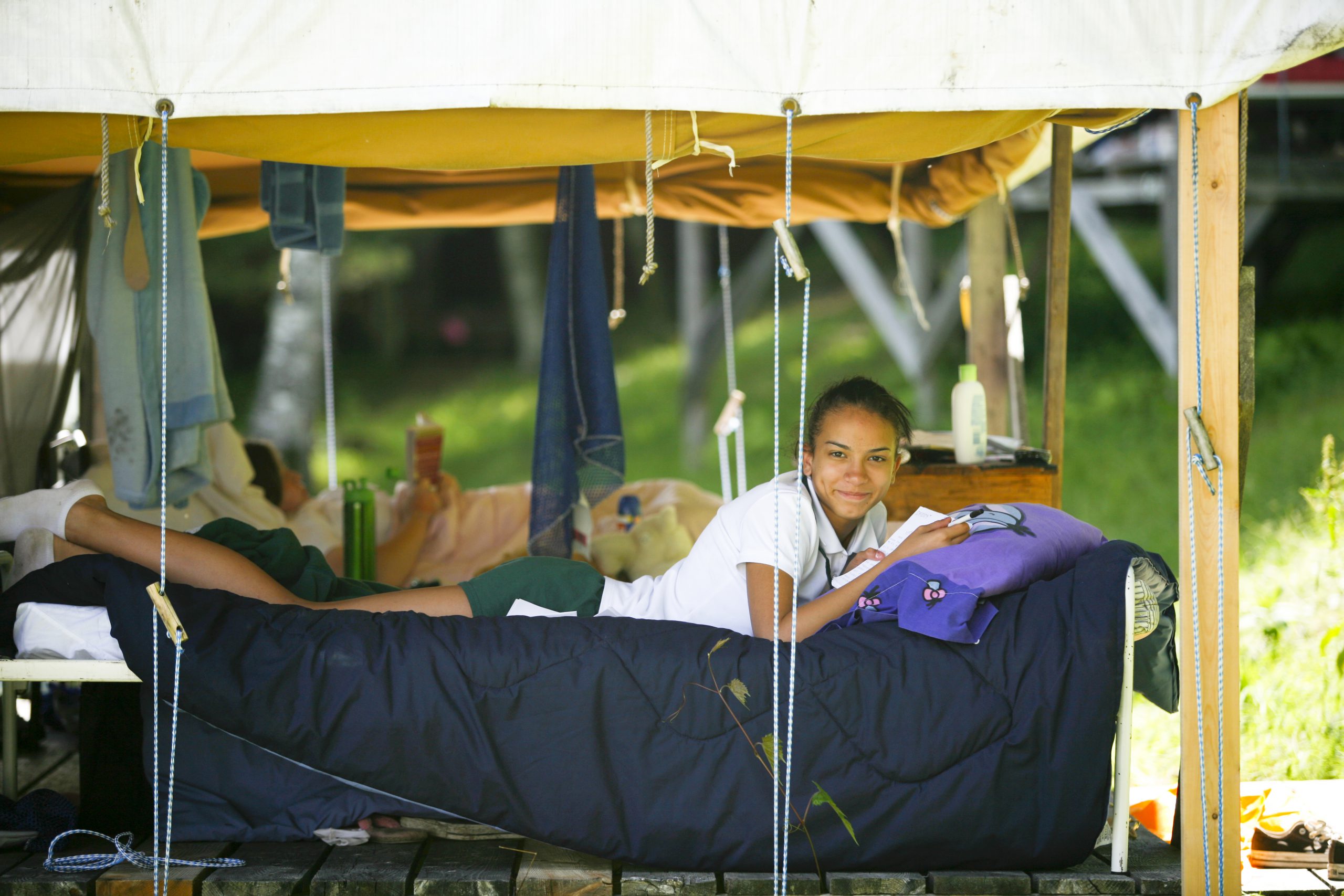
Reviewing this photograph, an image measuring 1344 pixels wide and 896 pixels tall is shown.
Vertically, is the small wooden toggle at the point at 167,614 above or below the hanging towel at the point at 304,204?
below

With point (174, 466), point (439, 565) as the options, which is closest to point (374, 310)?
point (439, 565)

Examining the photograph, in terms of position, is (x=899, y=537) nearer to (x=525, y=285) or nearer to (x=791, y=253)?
(x=791, y=253)

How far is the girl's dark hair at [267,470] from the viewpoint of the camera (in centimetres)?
486

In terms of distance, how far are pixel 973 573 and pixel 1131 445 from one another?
683 cm

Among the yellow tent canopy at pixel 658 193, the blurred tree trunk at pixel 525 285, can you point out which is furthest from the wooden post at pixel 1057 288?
the blurred tree trunk at pixel 525 285

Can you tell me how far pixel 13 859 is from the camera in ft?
8.02

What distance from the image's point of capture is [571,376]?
12.8 feet

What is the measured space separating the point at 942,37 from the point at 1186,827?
1.73m

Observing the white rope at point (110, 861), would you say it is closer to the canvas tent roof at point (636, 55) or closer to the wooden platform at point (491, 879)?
the wooden platform at point (491, 879)

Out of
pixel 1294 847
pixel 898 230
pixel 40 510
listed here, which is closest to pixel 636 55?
pixel 40 510

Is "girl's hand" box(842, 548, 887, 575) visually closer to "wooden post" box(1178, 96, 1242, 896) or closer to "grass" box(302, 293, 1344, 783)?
"wooden post" box(1178, 96, 1242, 896)

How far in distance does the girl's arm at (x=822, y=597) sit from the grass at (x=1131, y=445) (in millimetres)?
1868

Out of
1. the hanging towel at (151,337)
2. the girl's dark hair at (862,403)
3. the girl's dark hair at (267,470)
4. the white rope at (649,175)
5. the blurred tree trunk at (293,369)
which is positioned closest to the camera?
the white rope at (649,175)

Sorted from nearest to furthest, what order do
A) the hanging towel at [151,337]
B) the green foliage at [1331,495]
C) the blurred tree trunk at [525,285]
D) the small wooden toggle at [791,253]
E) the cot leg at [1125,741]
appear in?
the small wooden toggle at [791,253], the cot leg at [1125,741], the hanging towel at [151,337], the green foliage at [1331,495], the blurred tree trunk at [525,285]
